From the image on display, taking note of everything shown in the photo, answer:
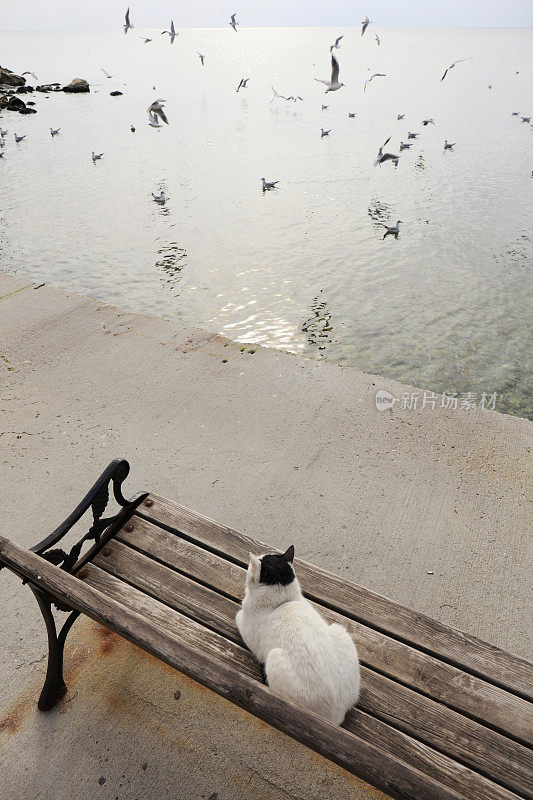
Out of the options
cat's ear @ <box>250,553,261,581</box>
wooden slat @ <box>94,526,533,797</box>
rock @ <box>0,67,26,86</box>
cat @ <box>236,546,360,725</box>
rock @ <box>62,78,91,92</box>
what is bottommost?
wooden slat @ <box>94,526,533,797</box>

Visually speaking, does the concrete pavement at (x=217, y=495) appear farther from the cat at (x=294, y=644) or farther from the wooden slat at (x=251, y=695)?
the wooden slat at (x=251, y=695)

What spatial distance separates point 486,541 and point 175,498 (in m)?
2.62

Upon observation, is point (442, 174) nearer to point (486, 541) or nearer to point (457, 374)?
point (457, 374)

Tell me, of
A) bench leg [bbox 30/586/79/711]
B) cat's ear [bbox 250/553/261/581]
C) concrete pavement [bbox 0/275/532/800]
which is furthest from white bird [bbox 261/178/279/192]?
cat's ear [bbox 250/553/261/581]

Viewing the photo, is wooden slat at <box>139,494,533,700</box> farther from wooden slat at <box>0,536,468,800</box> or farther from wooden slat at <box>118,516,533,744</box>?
wooden slat at <box>0,536,468,800</box>

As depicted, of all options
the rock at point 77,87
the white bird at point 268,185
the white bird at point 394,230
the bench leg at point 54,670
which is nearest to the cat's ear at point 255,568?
the bench leg at point 54,670

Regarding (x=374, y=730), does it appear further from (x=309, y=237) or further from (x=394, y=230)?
(x=394, y=230)

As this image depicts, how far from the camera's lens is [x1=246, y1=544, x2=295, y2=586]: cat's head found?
7.20 ft

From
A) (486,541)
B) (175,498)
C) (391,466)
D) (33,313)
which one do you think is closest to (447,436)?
(391,466)

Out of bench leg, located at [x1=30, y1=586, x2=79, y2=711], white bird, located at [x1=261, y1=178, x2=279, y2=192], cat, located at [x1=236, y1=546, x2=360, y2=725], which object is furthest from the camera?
white bird, located at [x1=261, y1=178, x2=279, y2=192]

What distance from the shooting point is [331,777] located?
2582 mm

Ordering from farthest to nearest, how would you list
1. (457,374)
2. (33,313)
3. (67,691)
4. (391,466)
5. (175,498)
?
(457,374) < (33,313) < (391,466) < (175,498) < (67,691)

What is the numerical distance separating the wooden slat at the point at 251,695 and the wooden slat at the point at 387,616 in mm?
821

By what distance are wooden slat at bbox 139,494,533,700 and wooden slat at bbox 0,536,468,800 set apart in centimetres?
82
